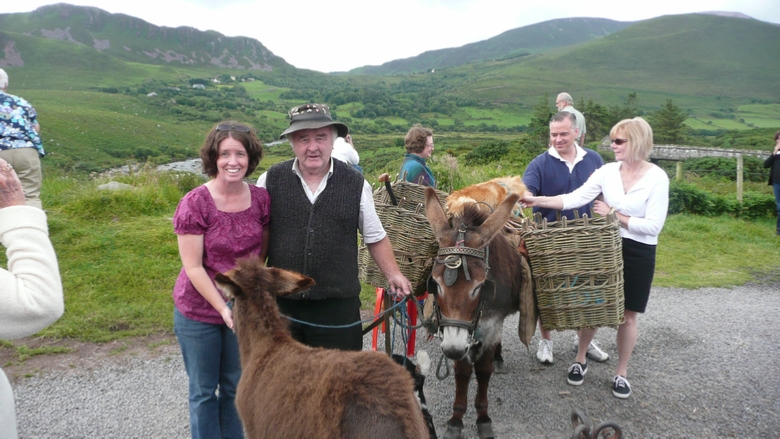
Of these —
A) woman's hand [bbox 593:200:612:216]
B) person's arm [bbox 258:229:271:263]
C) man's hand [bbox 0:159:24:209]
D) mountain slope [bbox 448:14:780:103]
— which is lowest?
person's arm [bbox 258:229:271:263]

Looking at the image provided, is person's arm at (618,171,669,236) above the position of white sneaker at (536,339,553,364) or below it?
above

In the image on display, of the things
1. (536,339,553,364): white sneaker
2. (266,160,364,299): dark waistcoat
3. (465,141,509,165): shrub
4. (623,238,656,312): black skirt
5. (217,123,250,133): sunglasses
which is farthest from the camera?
(465,141,509,165): shrub

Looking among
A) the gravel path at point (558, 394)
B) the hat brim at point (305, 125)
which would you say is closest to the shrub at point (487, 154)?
the gravel path at point (558, 394)

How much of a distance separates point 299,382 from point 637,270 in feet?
10.7

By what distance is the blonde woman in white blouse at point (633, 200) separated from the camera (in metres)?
3.81

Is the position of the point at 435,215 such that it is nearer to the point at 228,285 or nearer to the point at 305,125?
the point at 305,125

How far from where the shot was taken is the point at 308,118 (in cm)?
288

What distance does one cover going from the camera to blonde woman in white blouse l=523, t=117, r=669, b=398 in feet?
12.5

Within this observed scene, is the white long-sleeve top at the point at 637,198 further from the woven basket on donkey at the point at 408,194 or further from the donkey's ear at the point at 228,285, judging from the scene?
the donkey's ear at the point at 228,285

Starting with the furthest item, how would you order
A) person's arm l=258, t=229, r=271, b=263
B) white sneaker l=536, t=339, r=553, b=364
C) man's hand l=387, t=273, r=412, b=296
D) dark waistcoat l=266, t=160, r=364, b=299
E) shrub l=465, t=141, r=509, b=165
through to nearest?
shrub l=465, t=141, r=509, b=165, white sneaker l=536, t=339, r=553, b=364, man's hand l=387, t=273, r=412, b=296, person's arm l=258, t=229, r=271, b=263, dark waistcoat l=266, t=160, r=364, b=299

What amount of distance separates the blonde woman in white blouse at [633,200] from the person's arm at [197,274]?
271 centimetres

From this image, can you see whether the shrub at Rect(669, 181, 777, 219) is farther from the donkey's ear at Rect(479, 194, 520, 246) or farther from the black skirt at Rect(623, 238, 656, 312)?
the donkey's ear at Rect(479, 194, 520, 246)

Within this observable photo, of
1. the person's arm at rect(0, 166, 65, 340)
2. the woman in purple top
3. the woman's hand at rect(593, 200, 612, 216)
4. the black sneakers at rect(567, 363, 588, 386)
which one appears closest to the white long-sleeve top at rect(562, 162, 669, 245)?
the woman's hand at rect(593, 200, 612, 216)

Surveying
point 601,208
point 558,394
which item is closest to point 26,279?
point 601,208
